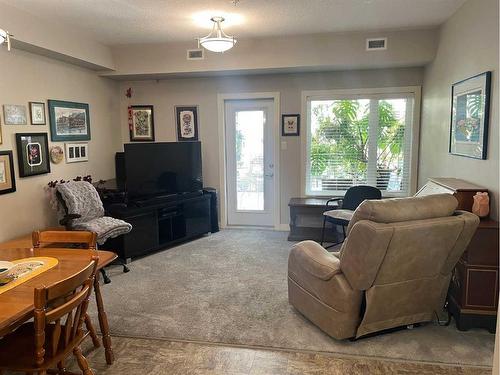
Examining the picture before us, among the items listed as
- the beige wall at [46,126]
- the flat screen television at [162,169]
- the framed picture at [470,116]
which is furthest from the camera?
the flat screen television at [162,169]

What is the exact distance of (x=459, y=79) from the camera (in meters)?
3.71

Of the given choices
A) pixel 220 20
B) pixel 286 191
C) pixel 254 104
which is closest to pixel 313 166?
pixel 286 191

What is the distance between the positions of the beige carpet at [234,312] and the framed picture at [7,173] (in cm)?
133

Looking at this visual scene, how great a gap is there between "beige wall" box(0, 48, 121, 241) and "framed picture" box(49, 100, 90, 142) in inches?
3.6

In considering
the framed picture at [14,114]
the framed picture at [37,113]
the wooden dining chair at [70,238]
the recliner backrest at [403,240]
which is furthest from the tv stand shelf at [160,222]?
the recliner backrest at [403,240]

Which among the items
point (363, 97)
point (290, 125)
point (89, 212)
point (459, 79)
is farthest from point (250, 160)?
point (459, 79)

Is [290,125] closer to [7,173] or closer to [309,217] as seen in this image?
[309,217]

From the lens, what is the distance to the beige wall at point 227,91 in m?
5.27

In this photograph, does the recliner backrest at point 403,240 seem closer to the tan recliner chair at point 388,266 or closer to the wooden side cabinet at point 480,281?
the tan recliner chair at point 388,266

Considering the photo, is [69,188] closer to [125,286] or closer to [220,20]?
[125,286]

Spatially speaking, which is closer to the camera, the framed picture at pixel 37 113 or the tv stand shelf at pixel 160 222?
the framed picture at pixel 37 113

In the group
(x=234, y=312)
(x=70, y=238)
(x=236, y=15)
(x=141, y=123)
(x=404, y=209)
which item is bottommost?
(x=234, y=312)

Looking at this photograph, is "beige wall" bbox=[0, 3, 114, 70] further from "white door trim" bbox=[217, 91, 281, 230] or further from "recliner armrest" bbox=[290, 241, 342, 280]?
"recliner armrest" bbox=[290, 241, 342, 280]

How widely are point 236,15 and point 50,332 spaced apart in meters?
3.31
